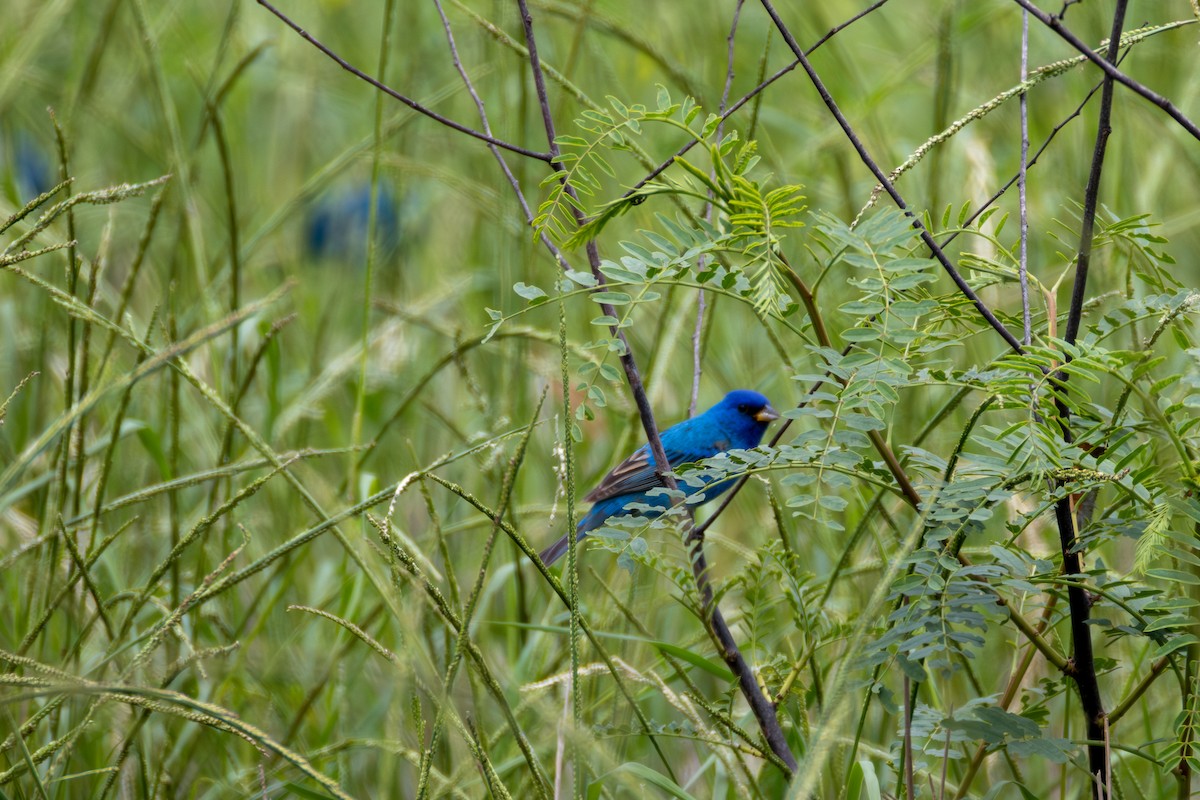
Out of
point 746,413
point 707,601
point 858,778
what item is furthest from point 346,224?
point 858,778

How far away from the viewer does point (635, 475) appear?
345cm

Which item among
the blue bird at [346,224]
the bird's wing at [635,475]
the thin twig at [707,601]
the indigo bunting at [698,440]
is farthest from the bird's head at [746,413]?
the thin twig at [707,601]

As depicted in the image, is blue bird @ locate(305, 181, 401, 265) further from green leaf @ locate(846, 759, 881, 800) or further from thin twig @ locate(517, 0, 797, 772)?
green leaf @ locate(846, 759, 881, 800)

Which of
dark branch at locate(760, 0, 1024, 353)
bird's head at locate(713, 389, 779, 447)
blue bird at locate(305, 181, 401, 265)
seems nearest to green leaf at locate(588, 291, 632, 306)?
dark branch at locate(760, 0, 1024, 353)

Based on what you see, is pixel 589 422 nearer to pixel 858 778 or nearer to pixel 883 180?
pixel 858 778

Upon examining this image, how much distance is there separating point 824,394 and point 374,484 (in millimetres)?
1599

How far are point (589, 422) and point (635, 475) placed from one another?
0.23 meters

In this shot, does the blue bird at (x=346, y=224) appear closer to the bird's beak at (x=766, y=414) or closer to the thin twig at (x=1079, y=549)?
the bird's beak at (x=766, y=414)

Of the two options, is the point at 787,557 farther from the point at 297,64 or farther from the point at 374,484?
the point at 297,64

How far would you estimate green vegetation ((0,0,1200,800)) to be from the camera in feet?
4.66

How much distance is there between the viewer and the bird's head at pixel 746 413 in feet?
12.2

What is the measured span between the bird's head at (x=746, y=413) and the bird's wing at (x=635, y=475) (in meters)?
0.11

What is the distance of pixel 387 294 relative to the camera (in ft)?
13.0

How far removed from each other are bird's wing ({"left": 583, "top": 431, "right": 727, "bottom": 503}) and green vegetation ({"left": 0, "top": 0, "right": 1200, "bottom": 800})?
0.13m
